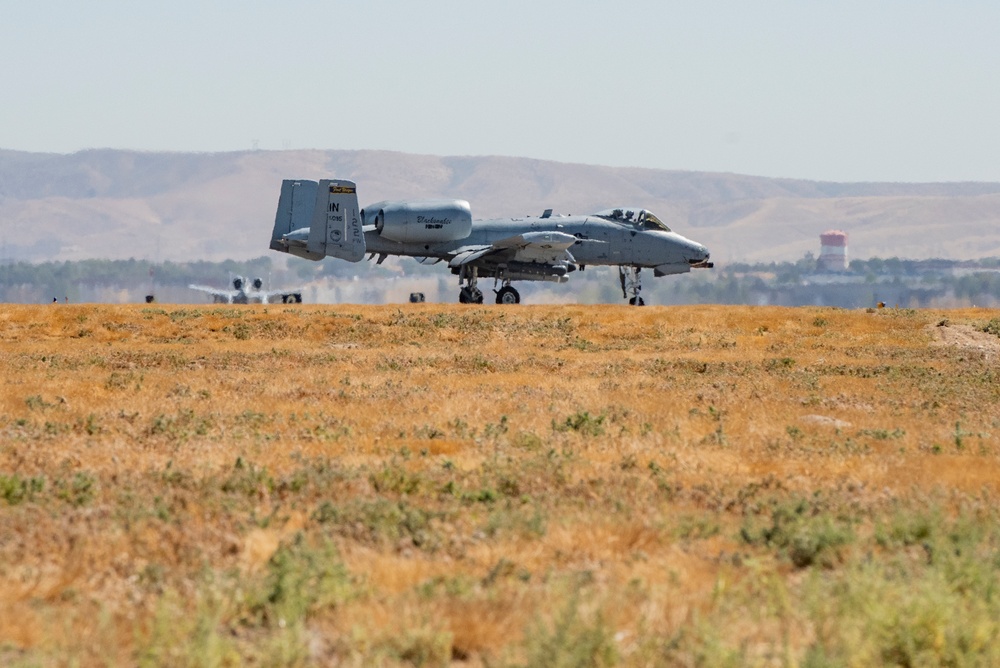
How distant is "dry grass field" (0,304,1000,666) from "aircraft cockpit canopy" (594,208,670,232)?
27.1 meters

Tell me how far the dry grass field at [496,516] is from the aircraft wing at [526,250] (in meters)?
24.1

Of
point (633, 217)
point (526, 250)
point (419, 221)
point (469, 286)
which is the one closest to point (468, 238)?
point (469, 286)

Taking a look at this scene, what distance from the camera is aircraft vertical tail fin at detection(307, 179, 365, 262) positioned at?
52312 mm

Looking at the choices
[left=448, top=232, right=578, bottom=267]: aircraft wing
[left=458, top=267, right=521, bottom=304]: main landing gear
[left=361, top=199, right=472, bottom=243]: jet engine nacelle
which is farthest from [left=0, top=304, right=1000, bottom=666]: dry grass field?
[left=458, top=267, right=521, bottom=304]: main landing gear

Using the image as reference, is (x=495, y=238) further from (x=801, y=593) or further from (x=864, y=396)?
(x=801, y=593)

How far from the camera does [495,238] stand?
55.8m

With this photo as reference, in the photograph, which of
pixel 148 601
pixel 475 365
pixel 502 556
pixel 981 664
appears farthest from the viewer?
pixel 475 365

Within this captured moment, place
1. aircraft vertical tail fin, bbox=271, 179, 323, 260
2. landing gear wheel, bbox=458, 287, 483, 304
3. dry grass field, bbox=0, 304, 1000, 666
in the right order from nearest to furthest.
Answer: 1. dry grass field, bbox=0, 304, 1000, 666
2. aircraft vertical tail fin, bbox=271, 179, 323, 260
3. landing gear wheel, bbox=458, 287, 483, 304

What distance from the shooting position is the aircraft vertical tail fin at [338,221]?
52.3 metres

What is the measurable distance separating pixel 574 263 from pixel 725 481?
4031 centimetres

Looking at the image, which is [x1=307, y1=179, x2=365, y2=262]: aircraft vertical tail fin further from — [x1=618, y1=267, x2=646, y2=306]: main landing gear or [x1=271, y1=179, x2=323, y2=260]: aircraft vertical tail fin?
[x1=618, y1=267, x2=646, y2=306]: main landing gear

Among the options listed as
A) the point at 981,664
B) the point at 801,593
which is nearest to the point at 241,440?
the point at 801,593

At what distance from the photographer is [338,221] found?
52375mm

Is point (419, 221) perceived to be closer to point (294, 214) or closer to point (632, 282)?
point (294, 214)
